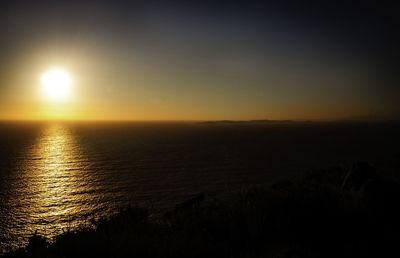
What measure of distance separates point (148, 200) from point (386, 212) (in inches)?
1085

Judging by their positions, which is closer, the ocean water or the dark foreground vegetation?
the dark foreground vegetation

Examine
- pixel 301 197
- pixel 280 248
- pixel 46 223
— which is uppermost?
pixel 301 197

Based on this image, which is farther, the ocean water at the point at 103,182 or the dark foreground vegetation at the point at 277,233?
the ocean water at the point at 103,182

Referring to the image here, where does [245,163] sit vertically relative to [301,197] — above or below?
below

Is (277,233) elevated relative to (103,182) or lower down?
elevated

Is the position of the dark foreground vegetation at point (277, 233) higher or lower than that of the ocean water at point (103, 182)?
higher

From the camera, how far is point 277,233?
764cm

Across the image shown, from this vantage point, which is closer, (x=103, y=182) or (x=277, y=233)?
(x=277, y=233)

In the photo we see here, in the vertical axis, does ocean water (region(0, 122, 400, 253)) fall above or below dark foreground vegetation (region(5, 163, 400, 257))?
below

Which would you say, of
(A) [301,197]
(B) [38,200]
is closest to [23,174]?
(B) [38,200]

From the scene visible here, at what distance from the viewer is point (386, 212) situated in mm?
8555

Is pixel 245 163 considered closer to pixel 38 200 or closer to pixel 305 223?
pixel 38 200

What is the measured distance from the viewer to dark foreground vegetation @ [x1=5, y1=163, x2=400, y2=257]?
6555 millimetres

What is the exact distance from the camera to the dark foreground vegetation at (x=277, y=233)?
6555 mm
